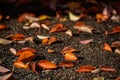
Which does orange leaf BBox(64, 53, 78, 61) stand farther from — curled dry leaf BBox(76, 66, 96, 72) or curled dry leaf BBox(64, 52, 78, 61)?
curled dry leaf BBox(76, 66, 96, 72)

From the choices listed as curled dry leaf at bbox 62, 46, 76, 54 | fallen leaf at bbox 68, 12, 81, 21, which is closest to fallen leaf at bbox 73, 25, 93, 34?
fallen leaf at bbox 68, 12, 81, 21

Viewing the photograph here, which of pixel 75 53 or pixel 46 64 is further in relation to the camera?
pixel 75 53

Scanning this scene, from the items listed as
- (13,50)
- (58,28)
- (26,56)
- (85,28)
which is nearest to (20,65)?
(26,56)

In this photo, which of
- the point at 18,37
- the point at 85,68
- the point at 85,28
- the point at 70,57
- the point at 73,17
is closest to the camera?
the point at 85,68

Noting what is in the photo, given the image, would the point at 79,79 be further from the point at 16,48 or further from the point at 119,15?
the point at 119,15

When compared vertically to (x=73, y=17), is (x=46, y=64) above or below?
below

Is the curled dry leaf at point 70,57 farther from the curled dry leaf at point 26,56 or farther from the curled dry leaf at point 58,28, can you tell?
the curled dry leaf at point 58,28

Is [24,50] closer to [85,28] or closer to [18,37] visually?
[18,37]

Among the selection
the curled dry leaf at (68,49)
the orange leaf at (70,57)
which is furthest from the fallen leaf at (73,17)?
the orange leaf at (70,57)
